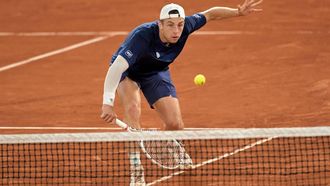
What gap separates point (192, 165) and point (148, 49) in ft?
5.61

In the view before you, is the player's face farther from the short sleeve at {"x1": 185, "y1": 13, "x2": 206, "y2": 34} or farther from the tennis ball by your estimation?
the tennis ball

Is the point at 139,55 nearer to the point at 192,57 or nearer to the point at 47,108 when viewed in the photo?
the point at 47,108

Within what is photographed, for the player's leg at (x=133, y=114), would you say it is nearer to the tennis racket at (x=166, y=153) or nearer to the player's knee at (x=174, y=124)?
the tennis racket at (x=166, y=153)

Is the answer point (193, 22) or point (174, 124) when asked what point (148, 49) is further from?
point (174, 124)

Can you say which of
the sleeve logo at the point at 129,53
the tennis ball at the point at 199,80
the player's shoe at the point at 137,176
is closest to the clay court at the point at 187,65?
the tennis ball at the point at 199,80

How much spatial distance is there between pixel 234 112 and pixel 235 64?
Result: 3.28m

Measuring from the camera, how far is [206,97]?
1650cm

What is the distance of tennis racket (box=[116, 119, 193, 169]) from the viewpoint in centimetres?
1152

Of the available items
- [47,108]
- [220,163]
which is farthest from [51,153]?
[47,108]

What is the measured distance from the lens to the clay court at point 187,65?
1524 cm

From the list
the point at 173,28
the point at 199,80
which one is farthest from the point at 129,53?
the point at 199,80

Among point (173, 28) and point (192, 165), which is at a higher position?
point (173, 28)

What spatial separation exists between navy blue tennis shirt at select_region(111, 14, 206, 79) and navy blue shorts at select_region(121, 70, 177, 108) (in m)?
0.06

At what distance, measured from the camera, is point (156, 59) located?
38.0 ft
